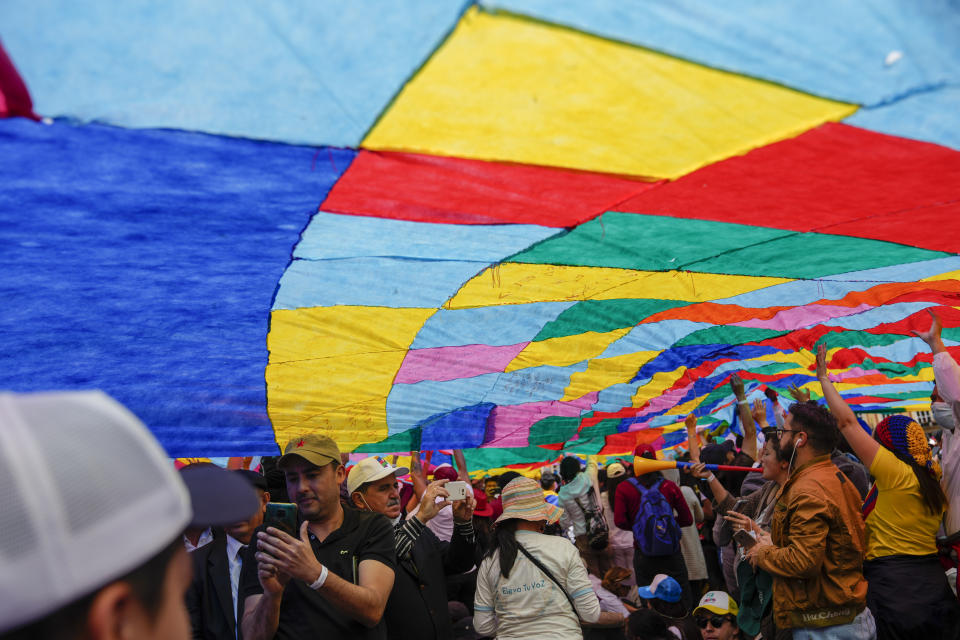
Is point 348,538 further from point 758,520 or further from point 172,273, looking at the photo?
point 758,520

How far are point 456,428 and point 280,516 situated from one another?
3.29 meters

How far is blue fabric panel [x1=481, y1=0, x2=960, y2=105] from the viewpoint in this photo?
155 centimetres

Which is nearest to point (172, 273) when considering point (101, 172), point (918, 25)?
point (101, 172)

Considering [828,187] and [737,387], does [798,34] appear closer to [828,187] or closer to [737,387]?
[828,187]

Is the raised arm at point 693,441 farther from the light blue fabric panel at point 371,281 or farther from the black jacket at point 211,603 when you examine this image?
the black jacket at point 211,603

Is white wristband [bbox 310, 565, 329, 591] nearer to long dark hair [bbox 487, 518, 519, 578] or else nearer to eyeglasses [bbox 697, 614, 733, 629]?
long dark hair [bbox 487, 518, 519, 578]

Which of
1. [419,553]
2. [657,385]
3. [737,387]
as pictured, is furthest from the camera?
[737,387]

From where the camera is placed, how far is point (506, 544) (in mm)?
3422

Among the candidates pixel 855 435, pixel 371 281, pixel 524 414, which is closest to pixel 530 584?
pixel 371 281

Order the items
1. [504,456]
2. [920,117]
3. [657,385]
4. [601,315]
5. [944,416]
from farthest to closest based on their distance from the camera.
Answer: [504,456], [657,385], [601,315], [944,416], [920,117]

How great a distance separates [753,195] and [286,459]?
7.13ft

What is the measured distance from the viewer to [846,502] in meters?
3.27

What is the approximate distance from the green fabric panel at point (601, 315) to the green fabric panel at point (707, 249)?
1.88 feet

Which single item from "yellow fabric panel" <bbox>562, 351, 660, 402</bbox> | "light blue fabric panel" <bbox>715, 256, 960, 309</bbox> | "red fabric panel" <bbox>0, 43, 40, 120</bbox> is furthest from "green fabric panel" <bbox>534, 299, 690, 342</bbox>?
"red fabric panel" <bbox>0, 43, 40, 120</bbox>
